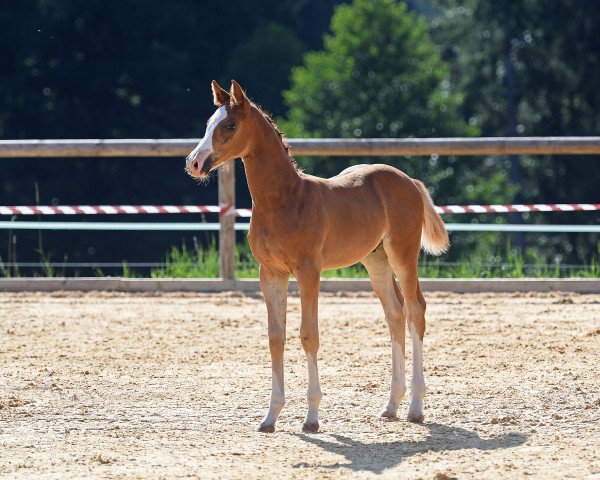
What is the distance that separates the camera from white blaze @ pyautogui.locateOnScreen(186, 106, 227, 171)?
6.72 metres

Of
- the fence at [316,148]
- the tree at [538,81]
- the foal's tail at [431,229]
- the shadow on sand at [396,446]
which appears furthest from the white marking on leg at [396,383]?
the tree at [538,81]

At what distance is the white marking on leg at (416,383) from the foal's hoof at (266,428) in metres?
0.89

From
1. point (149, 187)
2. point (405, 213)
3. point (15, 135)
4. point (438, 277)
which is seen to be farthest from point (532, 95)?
point (405, 213)

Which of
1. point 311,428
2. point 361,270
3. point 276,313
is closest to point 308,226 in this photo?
point 276,313

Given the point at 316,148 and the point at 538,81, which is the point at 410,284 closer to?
the point at 316,148

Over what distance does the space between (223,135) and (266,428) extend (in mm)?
1702

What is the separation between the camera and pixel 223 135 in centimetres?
689

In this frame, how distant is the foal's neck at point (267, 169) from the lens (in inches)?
280

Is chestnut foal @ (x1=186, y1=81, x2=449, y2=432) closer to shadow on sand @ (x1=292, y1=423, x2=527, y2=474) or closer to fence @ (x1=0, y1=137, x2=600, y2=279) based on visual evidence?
shadow on sand @ (x1=292, y1=423, x2=527, y2=474)

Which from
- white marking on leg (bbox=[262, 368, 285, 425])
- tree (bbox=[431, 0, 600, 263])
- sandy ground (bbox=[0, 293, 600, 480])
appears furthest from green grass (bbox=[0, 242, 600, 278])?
tree (bbox=[431, 0, 600, 263])

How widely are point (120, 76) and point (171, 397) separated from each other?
95.2ft

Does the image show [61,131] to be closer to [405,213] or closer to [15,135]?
[15,135]

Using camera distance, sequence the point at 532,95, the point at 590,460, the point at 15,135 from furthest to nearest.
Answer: the point at 532,95 → the point at 15,135 → the point at 590,460

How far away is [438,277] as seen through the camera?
13297mm
